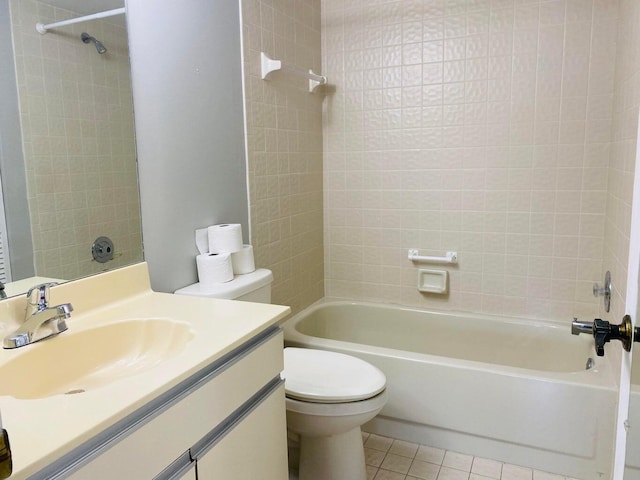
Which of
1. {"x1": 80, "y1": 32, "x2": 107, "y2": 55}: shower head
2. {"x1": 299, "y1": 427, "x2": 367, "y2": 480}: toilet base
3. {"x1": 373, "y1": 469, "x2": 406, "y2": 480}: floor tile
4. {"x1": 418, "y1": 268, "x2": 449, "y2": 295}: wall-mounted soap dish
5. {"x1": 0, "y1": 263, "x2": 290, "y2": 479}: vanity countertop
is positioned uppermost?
{"x1": 80, "y1": 32, "x2": 107, "y2": 55}: shower head

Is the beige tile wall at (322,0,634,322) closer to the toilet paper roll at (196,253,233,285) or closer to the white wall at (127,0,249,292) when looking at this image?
the white wall at (127,0,249,292)

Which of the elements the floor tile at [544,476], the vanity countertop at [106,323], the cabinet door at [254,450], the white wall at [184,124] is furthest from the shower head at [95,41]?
the floor tile at [544,476]

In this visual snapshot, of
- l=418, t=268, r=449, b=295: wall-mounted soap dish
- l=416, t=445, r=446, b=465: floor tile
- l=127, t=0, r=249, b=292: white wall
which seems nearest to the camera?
l=127, t=0, r=249, b=292: white wall

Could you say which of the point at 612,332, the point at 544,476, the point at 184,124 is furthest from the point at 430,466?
the point at 184,124

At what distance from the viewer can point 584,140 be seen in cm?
229

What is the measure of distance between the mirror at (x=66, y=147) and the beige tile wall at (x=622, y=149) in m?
1.63

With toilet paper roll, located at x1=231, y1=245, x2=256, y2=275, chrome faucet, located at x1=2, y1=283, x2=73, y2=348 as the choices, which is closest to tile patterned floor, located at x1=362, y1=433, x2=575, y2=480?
toilet paper roll, located at x1=231, y1=245, x2=256, y2=275

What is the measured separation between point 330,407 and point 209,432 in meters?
0.62

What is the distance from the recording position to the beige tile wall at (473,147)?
2.29 meters

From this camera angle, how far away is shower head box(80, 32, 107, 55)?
1.36 m

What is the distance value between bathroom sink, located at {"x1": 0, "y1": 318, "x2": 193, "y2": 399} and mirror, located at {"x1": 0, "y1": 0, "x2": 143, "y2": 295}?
0.19m

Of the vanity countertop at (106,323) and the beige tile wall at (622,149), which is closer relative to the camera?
the vanity countertop at (106,323)

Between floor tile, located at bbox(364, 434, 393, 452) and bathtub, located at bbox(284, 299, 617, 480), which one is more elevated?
bathtub, located at bbox(284, 299, 617, 480)

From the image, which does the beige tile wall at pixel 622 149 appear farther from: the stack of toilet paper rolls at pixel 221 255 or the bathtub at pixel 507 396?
the stack of toilet paper rolls at pixel 221 255
